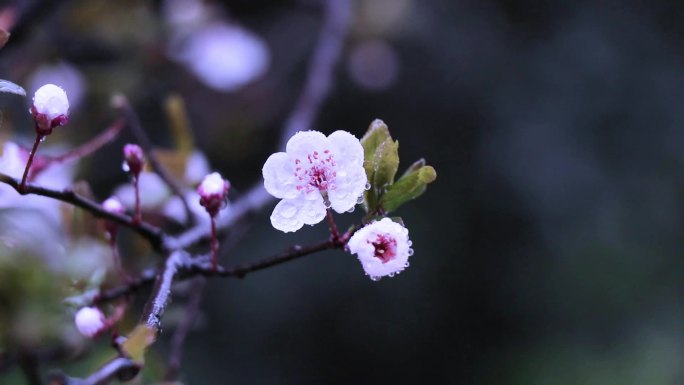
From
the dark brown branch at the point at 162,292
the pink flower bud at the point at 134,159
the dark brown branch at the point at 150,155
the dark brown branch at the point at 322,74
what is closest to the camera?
the dark brown branch at the point at 162,292

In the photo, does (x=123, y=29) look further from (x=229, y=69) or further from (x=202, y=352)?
(x=202, y=352)

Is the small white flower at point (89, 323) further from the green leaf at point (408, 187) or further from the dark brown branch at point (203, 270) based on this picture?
the green leaf at point (408, 187)

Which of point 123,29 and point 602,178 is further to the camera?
point 602,178

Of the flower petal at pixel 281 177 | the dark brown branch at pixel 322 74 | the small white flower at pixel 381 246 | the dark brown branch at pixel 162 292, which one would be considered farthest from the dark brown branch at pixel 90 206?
the dark brown branch at pixel 322 74

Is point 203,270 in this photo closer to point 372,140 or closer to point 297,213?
point 297,213

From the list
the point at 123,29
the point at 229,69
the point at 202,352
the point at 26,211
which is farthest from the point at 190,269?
the point at 202,352

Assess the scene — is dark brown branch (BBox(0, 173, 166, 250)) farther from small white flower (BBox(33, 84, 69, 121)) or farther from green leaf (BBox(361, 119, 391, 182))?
green leaf (BBox(361, 119, 391, 182))

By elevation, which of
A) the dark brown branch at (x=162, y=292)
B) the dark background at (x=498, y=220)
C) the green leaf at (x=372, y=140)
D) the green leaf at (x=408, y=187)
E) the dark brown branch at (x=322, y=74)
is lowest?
the dark brown branch at (x=162, y=292)
